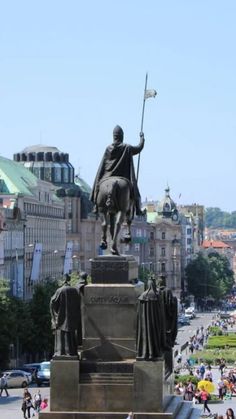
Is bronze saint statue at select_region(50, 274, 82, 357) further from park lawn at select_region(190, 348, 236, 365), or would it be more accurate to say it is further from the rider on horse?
park lawn at select_region(190, 348, 236, 365)

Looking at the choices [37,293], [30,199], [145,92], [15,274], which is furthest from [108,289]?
[30,199]

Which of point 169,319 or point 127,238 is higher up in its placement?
point 127,238

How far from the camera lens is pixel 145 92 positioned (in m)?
35.8

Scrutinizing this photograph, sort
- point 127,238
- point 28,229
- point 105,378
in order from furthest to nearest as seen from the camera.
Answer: point 28,229, point 127,238, point 105,378

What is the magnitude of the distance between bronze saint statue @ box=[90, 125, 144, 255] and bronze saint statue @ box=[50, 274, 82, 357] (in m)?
1.76

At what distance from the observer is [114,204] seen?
32844mm

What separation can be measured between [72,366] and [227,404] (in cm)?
4604

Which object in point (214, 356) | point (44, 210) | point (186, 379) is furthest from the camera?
point (44, 210)

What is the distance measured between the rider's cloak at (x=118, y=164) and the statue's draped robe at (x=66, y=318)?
8.94 feet

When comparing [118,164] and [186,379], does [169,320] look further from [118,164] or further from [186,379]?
[186,379]

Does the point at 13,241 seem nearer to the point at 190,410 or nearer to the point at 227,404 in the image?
the point at 227,404

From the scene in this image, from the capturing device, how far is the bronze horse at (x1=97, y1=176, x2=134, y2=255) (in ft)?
108

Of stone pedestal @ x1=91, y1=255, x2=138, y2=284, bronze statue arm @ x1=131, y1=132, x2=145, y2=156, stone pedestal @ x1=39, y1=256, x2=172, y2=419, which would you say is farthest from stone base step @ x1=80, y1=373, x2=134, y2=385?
bronze statue arm @ x1=131, y1=132, x2=145, y2=156

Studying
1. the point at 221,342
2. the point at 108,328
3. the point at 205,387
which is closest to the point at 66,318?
the point at 108,328
